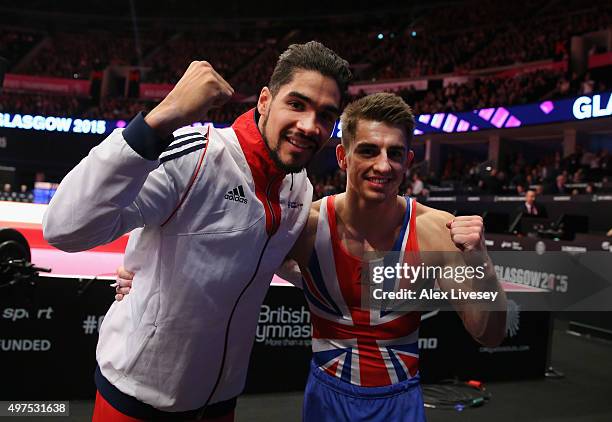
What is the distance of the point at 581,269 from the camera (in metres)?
6.46

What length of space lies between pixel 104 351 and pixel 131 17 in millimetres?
33649

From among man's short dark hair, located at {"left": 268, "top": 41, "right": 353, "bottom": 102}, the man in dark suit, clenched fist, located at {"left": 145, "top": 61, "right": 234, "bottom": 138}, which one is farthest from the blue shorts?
the man in dark suit

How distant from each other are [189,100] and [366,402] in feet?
4.50

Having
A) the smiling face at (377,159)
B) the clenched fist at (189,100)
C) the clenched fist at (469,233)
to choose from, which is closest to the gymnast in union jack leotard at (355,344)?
the smiling face at (377,159)

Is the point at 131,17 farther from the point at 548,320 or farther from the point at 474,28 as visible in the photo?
the point at 548,320

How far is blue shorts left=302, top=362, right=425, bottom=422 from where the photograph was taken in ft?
6.47

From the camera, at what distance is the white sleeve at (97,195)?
45.7 inches

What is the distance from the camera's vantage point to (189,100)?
47.8 inches

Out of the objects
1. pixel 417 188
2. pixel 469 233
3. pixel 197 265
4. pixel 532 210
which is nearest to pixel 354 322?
pixel 469 233

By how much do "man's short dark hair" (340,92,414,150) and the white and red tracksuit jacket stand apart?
0.53 m

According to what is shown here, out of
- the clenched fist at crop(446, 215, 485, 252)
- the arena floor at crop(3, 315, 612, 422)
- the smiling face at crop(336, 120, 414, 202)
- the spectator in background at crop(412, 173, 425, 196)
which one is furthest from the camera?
the spectator in background at crop(412, 173, 425, 196)

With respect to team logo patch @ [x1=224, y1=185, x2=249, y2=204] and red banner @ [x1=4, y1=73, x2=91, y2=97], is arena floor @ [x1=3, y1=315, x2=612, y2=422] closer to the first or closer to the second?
team logo patch @ [x1=224, y1=185, x2=249, y2=204]

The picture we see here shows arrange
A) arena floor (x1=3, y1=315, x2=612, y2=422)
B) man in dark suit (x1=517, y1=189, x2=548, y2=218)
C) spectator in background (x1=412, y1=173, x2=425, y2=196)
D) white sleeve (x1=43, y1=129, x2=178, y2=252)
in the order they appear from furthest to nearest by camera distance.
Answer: spectator in background (x1=412, y1=173, x2=425, y2=196) < man in dark suit (x1=517, y1=189, x2=548, y2=218) < arena floor (x1=3, y1=315, x2=612, y2=422) < white sleeve (x1=43, y1=129, x2=178, y2=252)

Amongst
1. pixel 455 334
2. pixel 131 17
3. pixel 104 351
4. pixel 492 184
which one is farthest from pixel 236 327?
pixel 131 17
